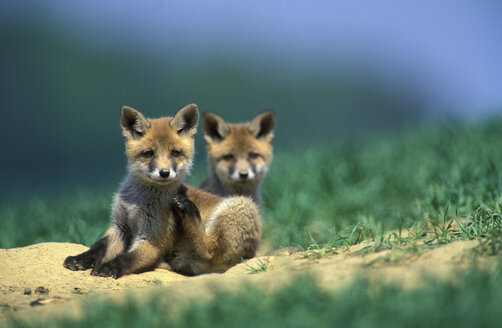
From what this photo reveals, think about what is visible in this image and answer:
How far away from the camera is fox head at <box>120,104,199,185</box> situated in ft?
14.4

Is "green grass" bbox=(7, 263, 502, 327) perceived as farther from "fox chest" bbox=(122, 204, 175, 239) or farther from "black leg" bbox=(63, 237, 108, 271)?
"fox chest" bbox=(122, 204, 175, 239)

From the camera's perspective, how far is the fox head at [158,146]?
439 cm

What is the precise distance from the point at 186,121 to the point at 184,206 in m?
0.94

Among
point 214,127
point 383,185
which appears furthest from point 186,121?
point 383,185

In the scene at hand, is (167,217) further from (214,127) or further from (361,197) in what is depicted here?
(361,197)

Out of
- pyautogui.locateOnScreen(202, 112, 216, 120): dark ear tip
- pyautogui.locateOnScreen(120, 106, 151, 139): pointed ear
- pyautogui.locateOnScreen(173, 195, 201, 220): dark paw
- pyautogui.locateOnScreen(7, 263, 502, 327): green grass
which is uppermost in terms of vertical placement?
pyautogui.locateOnScreen(120, 106, 151, 139): pointed ear

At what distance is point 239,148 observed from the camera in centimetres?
661

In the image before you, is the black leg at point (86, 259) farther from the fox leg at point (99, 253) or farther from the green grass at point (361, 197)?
the green grass at point (361, 197)

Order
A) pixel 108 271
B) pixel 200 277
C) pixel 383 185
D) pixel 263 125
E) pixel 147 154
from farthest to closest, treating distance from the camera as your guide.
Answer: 1. pixel 383 185
2. pixel 263 125
3. pixel 147 154
4. pixel 108 271
5. pixel 200 277

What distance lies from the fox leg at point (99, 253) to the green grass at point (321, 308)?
143 centimetres

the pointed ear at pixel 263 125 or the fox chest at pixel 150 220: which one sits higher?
the pointed ear at pixel 263 125

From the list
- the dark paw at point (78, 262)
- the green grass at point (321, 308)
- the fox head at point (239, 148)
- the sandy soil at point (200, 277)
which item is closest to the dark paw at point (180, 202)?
the sandy soil at point (200, 277)

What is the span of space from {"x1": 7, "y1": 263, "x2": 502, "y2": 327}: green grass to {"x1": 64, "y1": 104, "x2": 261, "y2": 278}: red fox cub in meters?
1.55

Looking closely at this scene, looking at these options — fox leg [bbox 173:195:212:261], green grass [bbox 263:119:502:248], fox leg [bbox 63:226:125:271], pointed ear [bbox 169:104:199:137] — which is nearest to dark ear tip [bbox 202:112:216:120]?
green grass [bbox 263:119:502:248]
